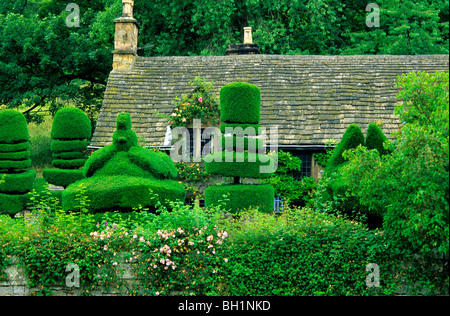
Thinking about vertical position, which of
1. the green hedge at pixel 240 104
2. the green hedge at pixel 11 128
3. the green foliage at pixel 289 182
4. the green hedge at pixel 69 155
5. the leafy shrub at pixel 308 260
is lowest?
the leafy shrub at pixel 308 260

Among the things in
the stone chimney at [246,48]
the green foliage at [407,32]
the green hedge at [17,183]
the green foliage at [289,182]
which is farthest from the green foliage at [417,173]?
the green foliage at [407,32]

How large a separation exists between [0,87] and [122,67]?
11.0 m

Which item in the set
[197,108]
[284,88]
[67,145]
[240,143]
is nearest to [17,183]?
[67,145]

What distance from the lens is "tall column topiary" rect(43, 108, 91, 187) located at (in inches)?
592

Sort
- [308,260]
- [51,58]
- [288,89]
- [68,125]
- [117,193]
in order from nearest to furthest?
[308,260], [117,193], [68,125], [288,89], [51,58]

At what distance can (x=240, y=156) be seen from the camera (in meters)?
13.4

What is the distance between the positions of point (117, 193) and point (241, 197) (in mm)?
3238

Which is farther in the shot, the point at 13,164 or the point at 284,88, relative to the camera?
the point at 284,88

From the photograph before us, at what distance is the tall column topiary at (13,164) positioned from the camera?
14562 millimetres

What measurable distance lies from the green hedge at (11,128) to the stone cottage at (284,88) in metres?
3.57

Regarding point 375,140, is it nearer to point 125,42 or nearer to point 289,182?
point 289,182

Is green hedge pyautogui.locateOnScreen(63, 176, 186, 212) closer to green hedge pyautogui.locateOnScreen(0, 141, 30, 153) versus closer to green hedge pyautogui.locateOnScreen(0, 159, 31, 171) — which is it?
green hedge pyautogui.locateOnScreen(0, 159, 31, 171)

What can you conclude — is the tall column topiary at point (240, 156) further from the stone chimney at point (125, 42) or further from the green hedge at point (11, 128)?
the stone chimney at point (125, 42)
